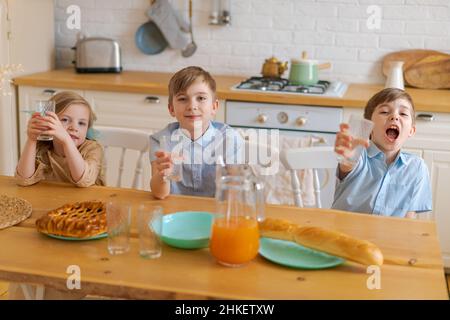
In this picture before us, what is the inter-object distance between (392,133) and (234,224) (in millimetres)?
897

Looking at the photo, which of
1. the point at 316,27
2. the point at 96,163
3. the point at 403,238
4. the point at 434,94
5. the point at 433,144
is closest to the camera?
the point at 403,238

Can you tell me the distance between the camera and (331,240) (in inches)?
63.2

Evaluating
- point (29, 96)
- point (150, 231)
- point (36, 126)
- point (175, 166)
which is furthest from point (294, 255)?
point (29, 96)

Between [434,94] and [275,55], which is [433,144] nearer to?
[434,94]

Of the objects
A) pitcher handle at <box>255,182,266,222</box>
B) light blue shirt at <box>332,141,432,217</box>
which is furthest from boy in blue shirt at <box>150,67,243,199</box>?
pitcher handle at <box>255,182,266,222</box>

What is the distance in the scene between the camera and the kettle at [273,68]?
3.85 metres

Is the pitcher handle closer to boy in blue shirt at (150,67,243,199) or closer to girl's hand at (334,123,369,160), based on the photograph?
girl's hand at (334,123,369,160)

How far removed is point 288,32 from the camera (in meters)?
4.04

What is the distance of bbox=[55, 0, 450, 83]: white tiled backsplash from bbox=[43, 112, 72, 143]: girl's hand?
2.14m

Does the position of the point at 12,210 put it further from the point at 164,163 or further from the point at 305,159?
the point at 305,159

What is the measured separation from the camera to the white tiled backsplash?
3.88 metres

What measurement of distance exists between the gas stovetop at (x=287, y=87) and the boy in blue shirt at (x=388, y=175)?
1.22m

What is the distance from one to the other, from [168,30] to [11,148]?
1.17 meters
